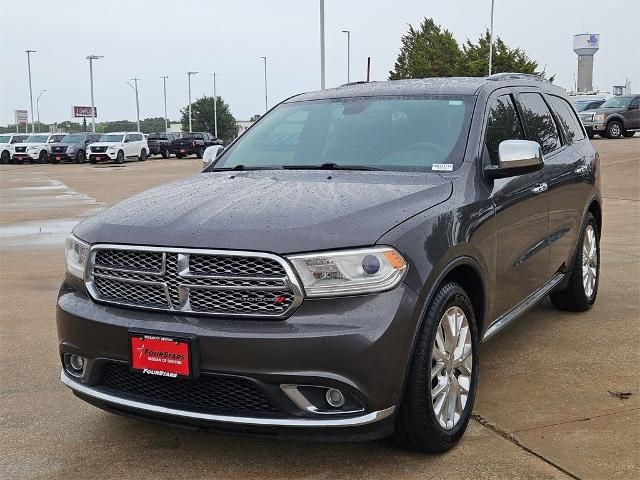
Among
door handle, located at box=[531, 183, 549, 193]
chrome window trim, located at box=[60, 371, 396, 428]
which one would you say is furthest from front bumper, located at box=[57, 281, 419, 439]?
door handle, located at box=[531, 183, 549, 193]

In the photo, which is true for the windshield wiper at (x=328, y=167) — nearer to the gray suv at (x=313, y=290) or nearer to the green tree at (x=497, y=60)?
the gray suv at (x=313, y=290)

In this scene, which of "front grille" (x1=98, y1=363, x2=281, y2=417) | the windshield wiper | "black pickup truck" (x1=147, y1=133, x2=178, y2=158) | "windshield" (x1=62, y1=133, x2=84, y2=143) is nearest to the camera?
"front grille" (x1=98, y1=363, x2=281, y2=417)

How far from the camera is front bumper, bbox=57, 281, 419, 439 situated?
2.87m

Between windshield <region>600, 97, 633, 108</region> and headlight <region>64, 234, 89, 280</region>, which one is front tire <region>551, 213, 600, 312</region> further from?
windshield <region>600, 97, 633, 108</region>

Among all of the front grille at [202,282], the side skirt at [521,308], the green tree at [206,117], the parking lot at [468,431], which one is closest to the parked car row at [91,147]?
the parking lot at [468,431]

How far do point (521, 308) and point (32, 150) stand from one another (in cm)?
4093

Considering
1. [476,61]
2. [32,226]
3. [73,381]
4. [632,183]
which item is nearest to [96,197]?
[32,226]

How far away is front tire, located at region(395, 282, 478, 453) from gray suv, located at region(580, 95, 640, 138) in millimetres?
27588

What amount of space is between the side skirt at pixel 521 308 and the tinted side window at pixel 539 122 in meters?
0.90

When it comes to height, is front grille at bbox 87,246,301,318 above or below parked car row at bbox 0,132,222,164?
above

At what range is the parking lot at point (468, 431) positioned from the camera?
10.9ft

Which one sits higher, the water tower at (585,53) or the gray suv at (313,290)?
the water tower at (585,53)

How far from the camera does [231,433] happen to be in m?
3.04

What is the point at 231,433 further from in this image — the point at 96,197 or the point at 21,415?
the point at 96,197
